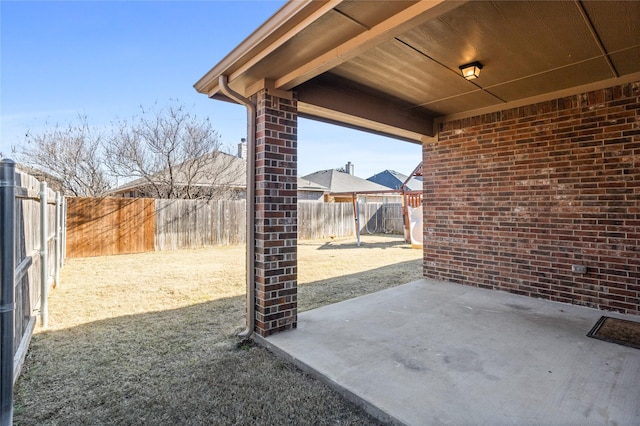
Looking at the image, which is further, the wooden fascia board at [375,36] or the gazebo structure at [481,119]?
the gazebo structure at [481,119]

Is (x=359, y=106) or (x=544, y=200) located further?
(x=544, y=200)

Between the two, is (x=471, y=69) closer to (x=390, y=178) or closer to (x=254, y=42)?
(x=254, y=42)

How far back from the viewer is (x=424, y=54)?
3016mm

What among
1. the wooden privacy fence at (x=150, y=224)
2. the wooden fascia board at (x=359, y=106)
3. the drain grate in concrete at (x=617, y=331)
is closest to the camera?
the drain grate in concrete at (x=617, y=331)

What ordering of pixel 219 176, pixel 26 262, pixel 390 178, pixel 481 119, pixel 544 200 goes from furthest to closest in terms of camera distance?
pixel 390 178 → pixel 219 176 → pixel 481 119 → pixel 544 200 → pixel 26 262

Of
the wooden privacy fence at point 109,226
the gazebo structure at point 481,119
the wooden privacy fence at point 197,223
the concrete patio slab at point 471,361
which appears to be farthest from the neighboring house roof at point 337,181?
the concrete patio slab at point 471,361

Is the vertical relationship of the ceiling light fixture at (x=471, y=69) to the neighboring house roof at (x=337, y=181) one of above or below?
below

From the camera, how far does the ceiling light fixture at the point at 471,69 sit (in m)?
3.19

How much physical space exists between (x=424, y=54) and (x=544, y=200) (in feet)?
8.78

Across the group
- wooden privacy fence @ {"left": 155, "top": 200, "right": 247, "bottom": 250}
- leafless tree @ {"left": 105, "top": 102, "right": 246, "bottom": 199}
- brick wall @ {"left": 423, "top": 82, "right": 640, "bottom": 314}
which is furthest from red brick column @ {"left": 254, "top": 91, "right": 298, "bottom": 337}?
leafless tree @ {"left": 105, "top": 102, "right": 246, "bottom": 199}

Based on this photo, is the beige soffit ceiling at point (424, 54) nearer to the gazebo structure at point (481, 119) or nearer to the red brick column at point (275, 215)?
the gazebo structure at point (481, 119)

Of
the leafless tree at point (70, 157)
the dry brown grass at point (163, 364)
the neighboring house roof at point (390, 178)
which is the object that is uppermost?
the neighboring house roof at point (390, 178)

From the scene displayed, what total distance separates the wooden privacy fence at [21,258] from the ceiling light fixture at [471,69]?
3642mm

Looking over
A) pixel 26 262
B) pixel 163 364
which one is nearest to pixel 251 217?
pixel 163 364
